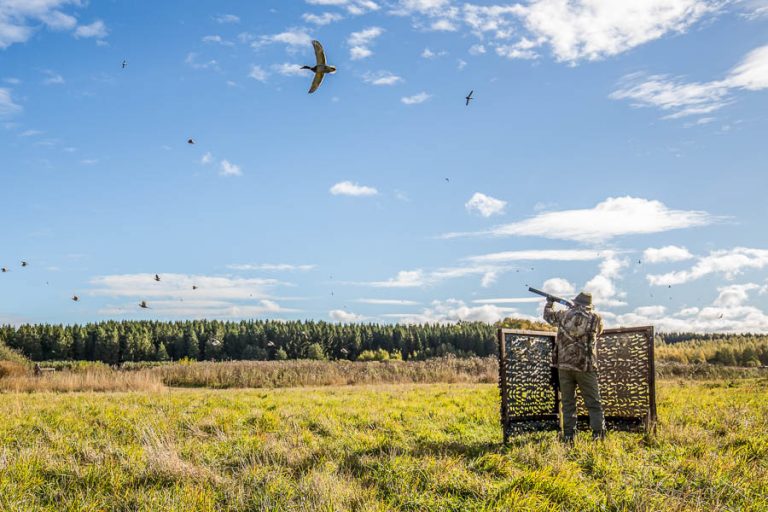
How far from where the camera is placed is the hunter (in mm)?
9656

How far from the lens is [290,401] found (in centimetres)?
1481

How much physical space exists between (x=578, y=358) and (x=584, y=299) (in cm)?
102

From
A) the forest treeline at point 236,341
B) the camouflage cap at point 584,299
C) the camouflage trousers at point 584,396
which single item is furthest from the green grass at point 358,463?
the forest treeline at point 236,341

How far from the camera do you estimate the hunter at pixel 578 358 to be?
9.66 meters

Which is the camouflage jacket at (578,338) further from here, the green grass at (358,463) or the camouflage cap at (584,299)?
the green grass at (358,463)

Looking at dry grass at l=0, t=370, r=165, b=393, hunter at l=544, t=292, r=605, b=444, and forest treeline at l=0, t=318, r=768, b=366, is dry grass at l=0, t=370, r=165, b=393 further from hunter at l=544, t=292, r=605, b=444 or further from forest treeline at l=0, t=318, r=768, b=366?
forest treeline at l=0, t=318, r=768, b=366

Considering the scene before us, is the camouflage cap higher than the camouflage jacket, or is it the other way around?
the camouflage cap

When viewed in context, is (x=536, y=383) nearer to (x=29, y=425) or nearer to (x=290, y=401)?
(x=290, y=401)

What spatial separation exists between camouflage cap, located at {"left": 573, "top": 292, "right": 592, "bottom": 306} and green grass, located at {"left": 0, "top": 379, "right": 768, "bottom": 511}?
226cm

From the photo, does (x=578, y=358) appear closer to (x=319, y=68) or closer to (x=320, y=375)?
(x=319, y=68)

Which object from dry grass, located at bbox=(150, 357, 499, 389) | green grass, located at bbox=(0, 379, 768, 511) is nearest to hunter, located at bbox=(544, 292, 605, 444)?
green grass, located at bbox=(0, 379, 768, 511)

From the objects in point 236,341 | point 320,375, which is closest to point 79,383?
point 320,375

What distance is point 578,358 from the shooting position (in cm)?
966

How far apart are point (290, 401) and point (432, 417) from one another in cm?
448
